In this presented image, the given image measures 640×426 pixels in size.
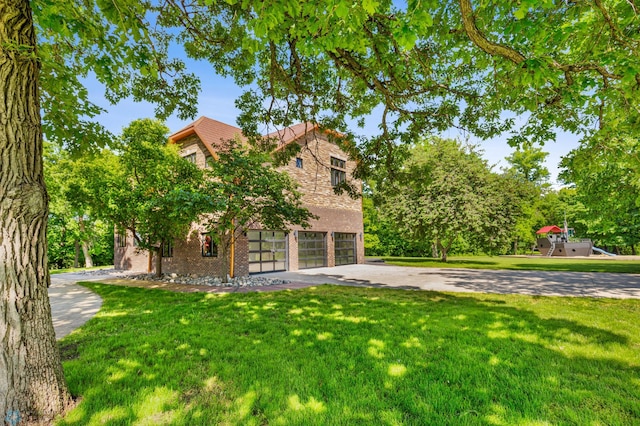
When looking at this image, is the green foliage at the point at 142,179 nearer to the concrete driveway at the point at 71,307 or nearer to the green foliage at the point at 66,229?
the concrete driveway at the point at 71,307

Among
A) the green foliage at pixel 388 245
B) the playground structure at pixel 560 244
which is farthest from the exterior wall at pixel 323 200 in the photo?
the playground structure at pixel 560 244

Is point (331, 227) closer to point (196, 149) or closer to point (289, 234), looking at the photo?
point (289, 234)

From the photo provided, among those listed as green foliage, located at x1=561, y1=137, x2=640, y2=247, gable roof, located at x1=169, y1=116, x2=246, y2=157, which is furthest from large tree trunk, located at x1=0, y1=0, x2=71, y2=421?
gable roof, located at x1=169, y1=116, x2=246, y2=157

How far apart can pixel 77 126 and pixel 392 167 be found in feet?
22.2

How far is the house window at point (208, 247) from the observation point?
43.9 feet

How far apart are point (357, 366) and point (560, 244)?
37.4 metres

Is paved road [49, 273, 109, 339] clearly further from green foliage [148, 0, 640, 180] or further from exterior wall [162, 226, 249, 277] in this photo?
green foliage [148, 0, 640, 180]

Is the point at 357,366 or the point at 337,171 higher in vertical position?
the point at 337,171

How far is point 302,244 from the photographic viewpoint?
55.1ft

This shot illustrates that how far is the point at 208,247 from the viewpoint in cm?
1357

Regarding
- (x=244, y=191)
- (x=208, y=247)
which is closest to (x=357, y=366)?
(x=244, y=191)

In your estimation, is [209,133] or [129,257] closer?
[209,133]

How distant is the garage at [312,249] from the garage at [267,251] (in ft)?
3.84

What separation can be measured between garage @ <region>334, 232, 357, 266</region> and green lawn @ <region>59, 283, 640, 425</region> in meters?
12.7
